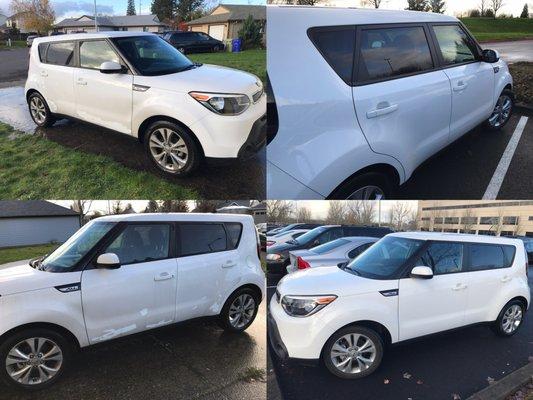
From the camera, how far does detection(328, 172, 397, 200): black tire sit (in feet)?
7.52

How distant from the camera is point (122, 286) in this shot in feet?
9.29

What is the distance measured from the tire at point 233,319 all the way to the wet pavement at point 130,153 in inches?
43.1

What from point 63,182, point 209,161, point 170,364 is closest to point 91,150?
point 63,182

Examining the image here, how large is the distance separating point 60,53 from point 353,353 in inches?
131

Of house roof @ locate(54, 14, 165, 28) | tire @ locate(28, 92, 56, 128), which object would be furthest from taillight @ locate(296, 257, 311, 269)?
tire @ locate(28, 92, 56, 128)

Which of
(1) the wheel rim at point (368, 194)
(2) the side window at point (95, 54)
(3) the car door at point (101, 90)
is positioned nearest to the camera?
(1) the wheel rim at point (368, 194)

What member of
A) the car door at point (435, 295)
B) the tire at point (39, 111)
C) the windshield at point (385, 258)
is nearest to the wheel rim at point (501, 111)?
the car door at point (435, 295)

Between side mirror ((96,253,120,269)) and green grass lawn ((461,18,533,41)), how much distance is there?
10.8 feet

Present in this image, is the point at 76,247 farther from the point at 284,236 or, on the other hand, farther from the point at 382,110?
the point at 382,110

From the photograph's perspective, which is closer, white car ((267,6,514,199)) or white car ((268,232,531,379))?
white car ((267,6,514,199))

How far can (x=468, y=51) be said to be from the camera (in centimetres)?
330

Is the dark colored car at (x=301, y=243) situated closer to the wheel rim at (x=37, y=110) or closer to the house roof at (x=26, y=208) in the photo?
the house roof at (x=26, y=208)

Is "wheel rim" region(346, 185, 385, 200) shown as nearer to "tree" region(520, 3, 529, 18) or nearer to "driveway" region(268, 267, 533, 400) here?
"driveway" region(268, 267, 533, 400)

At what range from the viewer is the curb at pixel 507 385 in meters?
2.85
